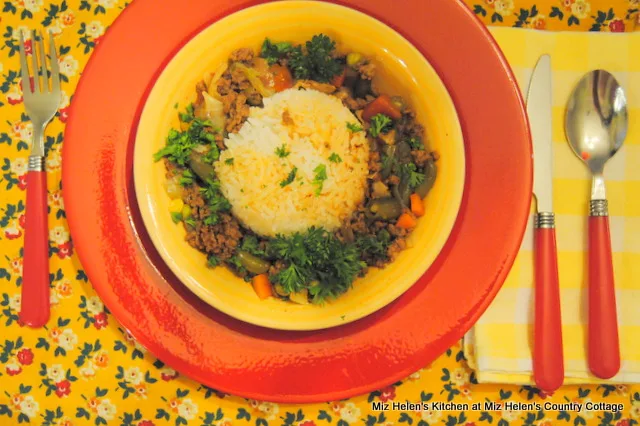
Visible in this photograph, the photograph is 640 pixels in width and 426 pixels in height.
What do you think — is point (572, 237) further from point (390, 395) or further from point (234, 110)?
point (234, 110)

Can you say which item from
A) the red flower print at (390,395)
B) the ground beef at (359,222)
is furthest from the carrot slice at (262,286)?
the red flower print at (390,395)

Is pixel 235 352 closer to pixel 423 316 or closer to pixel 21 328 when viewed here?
pixel 423 316

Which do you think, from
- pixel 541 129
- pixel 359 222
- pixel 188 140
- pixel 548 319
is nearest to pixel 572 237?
pixel 548 319

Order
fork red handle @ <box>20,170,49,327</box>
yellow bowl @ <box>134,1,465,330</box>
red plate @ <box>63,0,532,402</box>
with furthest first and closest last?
fork red handle @ <box>20,170,49,327</box>, red plate @ <box>63,0,532,402</box>, yellow bowl @ <box>134,1,465,330</box>

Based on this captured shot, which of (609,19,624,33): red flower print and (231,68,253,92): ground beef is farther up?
(609,19,624,33): red flower print

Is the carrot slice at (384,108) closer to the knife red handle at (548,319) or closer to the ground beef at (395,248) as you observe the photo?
the ground beef at (395,248)

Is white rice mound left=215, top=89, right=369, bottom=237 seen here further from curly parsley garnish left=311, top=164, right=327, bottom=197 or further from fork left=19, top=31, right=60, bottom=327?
fork left=19, top=31, right=60, bottom=327

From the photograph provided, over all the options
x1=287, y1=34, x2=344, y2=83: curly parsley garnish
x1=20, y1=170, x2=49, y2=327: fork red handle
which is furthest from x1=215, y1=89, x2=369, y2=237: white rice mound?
x1=20, y1=170, x2=49, y2=327: fork red handle
